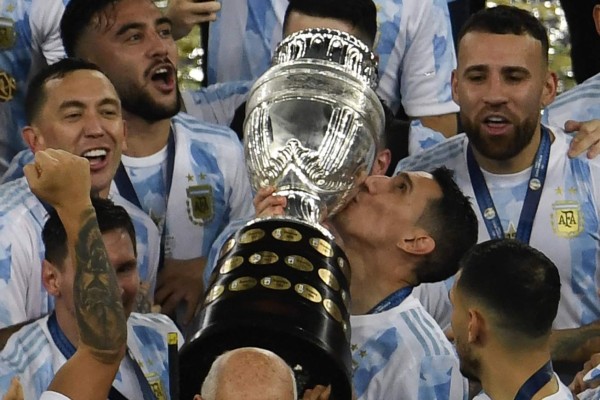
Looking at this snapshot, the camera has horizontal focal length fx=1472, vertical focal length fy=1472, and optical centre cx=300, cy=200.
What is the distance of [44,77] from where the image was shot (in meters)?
3.10

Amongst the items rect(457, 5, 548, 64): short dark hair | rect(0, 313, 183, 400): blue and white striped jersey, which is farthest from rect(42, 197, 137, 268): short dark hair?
rect(457, 5, 548, 64): short dark hair

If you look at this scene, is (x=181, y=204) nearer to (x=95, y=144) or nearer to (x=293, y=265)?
(x=95, y=144)

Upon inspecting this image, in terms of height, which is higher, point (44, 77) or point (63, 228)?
point (44, 77)

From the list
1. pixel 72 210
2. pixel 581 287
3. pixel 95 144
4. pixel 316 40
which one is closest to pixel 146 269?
pixel 95 144

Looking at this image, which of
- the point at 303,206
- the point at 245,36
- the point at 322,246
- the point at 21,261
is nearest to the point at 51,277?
the point at 21,261

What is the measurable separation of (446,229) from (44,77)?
0.90 metres

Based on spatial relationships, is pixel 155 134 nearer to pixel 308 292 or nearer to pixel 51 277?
pixel 51 277

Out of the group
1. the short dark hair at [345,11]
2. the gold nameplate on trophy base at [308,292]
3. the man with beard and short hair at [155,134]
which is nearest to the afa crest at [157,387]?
the man with beard and short hair at [155,134]

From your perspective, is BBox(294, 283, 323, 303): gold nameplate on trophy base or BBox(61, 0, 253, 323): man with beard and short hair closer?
BBox(294, 283, 323, 303): gold nameplate on trophy base

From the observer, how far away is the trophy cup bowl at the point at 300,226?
152 centimetres

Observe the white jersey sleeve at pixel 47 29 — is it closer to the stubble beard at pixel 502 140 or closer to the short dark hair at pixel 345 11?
the short dark hair at pixel 345 11

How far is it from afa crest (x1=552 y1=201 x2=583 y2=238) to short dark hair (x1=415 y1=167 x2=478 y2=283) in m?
0.32

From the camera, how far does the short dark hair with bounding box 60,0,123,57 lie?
3.33 m

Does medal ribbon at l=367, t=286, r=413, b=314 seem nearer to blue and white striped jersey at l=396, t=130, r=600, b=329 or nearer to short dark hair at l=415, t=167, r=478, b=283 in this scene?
short dark hair at l=415, t=167, r=478, b=283
